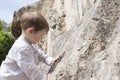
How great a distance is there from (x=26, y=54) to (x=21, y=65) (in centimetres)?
18

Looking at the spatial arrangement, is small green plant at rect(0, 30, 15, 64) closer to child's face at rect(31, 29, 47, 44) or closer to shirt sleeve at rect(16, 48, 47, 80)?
child's face at rect(31, 29, 47, 44)

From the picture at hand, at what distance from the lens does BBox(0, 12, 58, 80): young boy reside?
5289 mm

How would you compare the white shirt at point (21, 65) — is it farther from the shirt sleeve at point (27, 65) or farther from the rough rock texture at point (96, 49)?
the rough rock texture at point (96, 49)

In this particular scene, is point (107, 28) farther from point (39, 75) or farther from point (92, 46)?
point (39, 75)

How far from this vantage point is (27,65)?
207 inches

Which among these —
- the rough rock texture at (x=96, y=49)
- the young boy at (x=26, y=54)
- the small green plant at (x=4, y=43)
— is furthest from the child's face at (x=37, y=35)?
the small green plant at (x=4, y=43)

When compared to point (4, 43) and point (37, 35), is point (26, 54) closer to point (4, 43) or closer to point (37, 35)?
point (37, 35)

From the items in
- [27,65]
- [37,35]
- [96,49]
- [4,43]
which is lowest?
[4,43]

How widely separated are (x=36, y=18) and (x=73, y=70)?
3.13 feet

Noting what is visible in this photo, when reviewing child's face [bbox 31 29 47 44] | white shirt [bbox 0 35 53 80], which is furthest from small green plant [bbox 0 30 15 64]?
child's face [bbox 31 29 47 44]

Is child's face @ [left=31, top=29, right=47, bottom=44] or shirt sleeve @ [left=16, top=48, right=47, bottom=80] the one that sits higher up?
child's face @ [left=31, top=29, right=47, bottom=44]

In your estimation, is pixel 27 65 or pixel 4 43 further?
pixel 4 43

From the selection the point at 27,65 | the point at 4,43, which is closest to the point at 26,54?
the point at 27,65

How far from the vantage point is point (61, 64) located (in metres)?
5.37
